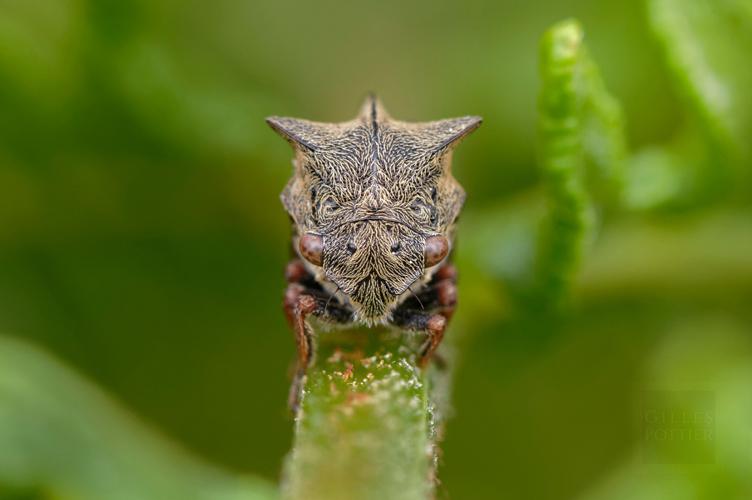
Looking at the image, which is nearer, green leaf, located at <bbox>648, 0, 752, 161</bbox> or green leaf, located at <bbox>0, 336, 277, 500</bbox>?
green leaf, located at <bbox>0, 336, 277, 500</bbox>

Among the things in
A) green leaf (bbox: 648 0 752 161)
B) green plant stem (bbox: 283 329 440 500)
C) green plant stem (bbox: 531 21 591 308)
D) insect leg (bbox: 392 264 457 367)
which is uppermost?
green leaf (bbox: 648 0 752 161)

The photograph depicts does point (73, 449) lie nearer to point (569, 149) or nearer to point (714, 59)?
point (569, 149)

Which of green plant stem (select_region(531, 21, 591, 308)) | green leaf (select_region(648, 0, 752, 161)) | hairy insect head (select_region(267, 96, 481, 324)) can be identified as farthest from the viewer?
green leaf (select_region(648, 0, 752, 161))

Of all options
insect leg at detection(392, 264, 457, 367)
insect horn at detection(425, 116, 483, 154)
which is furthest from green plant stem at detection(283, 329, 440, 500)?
insect horn at detection(425, 116, 483, 154)

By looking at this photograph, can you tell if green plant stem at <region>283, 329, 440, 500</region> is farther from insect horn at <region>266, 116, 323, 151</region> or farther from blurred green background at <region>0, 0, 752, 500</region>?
blurred green background at <region>0, 0, 752, 500</region>

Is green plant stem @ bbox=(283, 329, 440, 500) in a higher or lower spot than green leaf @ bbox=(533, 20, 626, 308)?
lower

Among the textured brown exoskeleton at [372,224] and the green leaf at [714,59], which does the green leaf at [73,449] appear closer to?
the textured brown exoskeleton at [372,224]
